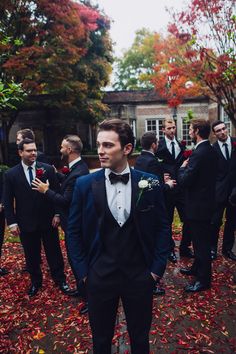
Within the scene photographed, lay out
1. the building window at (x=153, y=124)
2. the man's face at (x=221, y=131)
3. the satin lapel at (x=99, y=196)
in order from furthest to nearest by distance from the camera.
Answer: the building window at (x=153, y=124), the man's face at (x=221, y=131), the satin lapel at (x=99, y=196)

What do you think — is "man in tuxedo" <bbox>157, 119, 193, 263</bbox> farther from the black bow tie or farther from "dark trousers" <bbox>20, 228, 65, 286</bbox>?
the black bow tie

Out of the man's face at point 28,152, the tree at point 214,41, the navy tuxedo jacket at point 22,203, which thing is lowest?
the navy tuxedo jacket at point 22,203

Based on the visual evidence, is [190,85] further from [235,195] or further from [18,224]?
[18,224]

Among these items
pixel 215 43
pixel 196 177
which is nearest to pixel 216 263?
pixel 196 177

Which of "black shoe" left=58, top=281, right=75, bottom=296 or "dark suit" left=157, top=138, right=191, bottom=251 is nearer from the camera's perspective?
"black shoe" left=58, top=281, right=75, bottom=296

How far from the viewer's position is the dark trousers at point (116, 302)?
2.41 m

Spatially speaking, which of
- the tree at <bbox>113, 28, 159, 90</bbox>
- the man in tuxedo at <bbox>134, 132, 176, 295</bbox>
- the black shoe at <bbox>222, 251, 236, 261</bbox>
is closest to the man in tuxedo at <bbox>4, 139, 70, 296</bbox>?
the man in tuxedo at <bbox>134, 132, 176, 295</bbox>

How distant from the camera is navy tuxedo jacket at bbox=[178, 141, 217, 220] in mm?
4133

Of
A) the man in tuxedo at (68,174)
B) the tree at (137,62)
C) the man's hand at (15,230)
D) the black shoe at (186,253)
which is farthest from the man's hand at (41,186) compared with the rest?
the tree at (137,62)

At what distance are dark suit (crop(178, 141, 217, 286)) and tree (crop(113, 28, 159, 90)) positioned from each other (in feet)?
133

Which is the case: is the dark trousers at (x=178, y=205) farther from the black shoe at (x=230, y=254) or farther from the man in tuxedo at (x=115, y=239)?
the man in tuxedo at (x=115, y=239)

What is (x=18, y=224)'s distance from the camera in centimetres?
456

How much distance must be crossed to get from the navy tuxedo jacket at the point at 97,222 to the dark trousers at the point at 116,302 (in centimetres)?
15

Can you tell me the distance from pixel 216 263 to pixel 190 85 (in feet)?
41.0
